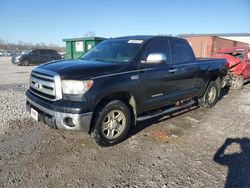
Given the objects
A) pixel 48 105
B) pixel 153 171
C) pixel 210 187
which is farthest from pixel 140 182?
pixel 48 105

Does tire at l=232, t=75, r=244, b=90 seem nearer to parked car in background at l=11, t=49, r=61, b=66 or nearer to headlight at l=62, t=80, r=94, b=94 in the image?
headlight at l=62, t=80, r=94, b=94

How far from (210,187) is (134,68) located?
7.46 ft

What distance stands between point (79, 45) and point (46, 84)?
39.5ft

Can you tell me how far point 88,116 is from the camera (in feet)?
12.1

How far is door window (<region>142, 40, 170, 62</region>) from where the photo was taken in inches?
182

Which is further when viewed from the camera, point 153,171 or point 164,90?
point 164,90

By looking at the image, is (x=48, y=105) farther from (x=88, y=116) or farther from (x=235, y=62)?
(x=235, y=62)

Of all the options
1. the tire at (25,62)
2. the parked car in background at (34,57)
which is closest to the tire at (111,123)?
the parked car in background at (34,57)

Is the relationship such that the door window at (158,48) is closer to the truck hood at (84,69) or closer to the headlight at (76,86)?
the truck hood at (84,69)

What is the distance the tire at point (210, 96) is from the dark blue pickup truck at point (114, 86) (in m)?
1.09

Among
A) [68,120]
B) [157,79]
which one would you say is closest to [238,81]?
[157,79]

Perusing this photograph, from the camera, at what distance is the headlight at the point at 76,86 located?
11.9 feet

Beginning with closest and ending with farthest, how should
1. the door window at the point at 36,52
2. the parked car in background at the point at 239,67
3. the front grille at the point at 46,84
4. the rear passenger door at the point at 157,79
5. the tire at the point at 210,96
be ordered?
the front grille at the point at 46,84 → the rear passenger door at the point at 157,79 → the tire at the point at 210,96 → the parked car in background at the point at 239,67 → the door window at the point at 36,52

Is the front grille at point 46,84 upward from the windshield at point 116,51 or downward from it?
downward
